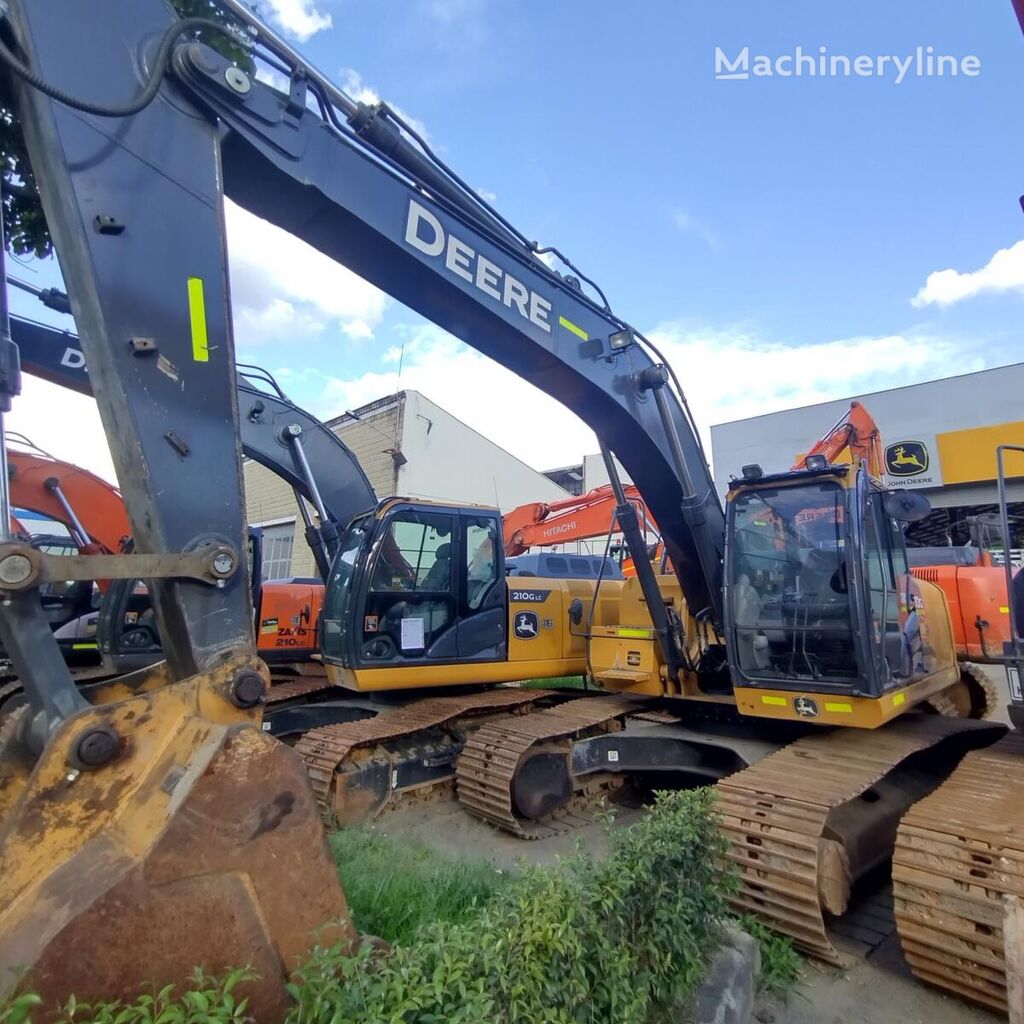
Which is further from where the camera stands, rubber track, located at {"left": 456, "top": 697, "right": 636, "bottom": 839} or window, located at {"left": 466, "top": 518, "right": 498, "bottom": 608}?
window, located at {"left": 466, "top": 518, "right": 498, "bottom": 608}

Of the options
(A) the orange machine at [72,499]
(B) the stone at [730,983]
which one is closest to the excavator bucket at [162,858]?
(B) the stone at [730,983]

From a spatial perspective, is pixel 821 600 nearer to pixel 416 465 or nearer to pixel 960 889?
pixel 960 889

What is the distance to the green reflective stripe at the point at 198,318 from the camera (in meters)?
2.37

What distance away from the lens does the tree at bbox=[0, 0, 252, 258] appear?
328cm

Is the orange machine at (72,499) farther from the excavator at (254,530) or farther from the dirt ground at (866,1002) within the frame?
the dirt ground at (866,1002)

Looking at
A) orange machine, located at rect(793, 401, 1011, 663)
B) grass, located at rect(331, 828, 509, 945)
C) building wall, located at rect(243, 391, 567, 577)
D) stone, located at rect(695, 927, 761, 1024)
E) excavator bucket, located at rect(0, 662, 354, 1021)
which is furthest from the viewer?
building wall, located at rect(243, 391, 567, 577)

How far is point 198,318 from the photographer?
2396mm

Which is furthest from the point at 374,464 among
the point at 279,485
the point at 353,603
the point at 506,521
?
the point at 353,603

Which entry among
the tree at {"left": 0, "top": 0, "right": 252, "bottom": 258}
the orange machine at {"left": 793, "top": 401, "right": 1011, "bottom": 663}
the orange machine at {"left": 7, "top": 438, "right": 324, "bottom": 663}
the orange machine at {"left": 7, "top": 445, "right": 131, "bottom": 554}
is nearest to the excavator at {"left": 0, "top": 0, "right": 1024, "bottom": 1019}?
the tree at {"left": 0, "top": 0, "right": 252, "bottom": 258}

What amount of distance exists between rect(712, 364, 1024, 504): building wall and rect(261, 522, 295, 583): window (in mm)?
16518

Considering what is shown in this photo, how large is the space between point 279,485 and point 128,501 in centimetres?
2380

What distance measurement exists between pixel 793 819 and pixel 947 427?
20972 millimetres

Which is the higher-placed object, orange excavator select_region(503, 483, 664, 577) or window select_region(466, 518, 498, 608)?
orange excavator select_region(503, 483, 664, 577)

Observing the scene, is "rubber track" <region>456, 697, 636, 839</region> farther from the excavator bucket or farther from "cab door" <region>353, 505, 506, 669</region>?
the excavator bucket
